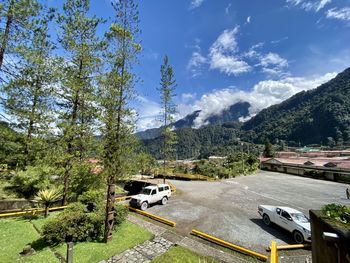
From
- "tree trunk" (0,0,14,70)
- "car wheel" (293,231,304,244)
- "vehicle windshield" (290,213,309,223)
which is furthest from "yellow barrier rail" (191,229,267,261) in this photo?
"tree trunk" (0,0,14,70)

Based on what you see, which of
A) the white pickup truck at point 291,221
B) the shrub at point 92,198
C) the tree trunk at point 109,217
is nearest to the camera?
the white pickup truck at point 291,221

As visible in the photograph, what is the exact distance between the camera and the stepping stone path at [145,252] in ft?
28.7

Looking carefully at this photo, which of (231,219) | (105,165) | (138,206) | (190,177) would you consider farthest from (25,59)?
(190,177)

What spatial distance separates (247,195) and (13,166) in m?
21.9

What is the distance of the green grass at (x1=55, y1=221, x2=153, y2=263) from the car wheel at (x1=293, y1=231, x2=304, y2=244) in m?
8.00

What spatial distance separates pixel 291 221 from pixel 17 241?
48.6 ft

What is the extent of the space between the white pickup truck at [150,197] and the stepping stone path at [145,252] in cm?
572

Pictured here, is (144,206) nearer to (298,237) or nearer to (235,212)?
(235,212)

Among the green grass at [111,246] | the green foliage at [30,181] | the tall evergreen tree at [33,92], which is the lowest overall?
the green grass at [111,246]

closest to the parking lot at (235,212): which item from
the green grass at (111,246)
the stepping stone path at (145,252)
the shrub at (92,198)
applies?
the stepping stone path at (145,252)

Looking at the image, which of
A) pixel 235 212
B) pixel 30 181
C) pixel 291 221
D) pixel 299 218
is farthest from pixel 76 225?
pixel 299 218

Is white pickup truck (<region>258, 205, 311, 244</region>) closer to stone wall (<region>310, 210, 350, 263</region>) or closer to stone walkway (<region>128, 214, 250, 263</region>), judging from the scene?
stone walkway (<region>128, 214, 250, 263</region>)

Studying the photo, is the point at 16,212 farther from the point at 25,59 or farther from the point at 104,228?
the point at 25,59

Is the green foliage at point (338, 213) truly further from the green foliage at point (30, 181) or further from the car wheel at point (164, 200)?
the green foliage at point (30, 181)
